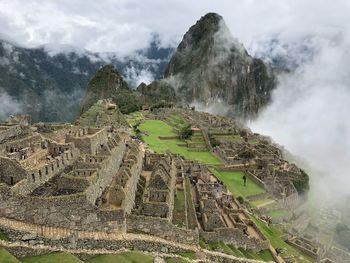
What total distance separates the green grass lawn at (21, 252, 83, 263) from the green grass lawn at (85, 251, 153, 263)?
1.33m

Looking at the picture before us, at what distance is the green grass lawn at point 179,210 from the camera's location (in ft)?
92.7

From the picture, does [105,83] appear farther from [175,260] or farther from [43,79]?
[175,260]

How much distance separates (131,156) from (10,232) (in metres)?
15.6

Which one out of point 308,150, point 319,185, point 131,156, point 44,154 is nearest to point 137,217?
point 44,154

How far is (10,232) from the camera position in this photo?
18344mm

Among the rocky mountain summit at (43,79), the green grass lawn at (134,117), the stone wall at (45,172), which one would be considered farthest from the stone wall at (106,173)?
the green grass lawn at (134,117)

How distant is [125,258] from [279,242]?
22681mm

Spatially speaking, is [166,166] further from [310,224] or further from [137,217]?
[310,224]

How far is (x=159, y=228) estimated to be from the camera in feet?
80.3

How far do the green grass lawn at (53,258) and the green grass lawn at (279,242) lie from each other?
22658 millimetres

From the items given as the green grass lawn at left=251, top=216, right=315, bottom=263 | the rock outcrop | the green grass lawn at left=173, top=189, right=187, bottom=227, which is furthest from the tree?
the green grass lawn at left=173, top=189, right=187, bottom=227

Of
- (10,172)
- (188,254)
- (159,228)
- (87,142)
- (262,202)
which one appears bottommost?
(262,202)

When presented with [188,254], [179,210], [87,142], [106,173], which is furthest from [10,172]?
[179,210]

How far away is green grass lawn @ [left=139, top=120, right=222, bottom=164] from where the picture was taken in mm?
62781
